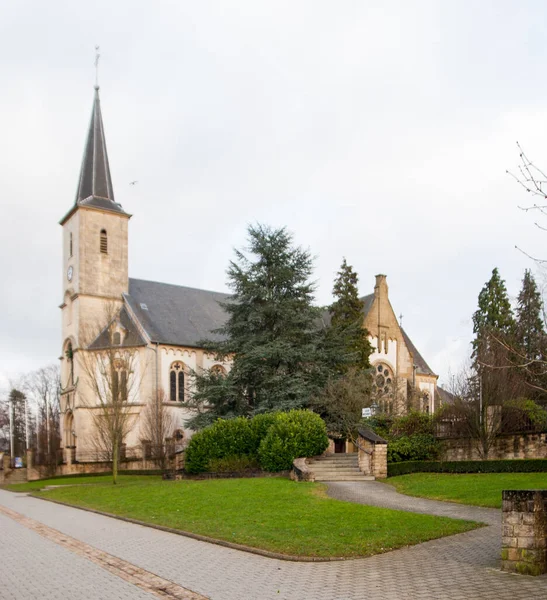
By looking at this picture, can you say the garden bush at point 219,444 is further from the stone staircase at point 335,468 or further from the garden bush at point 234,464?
the stone staircase at point 335,468

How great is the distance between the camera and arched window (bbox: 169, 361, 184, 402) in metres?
47.9

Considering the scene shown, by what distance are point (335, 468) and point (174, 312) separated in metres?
29.4

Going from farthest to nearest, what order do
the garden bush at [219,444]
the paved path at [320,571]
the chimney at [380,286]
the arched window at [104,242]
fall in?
1. the chimney at [380,286]
2. the arched window at [104,242]
3. the garden bush at [219,444]
4. the paved path at [320,571]

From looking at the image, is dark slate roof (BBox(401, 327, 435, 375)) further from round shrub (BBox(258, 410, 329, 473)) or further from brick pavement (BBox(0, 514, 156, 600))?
brick pavement (BBox(0, 514, 156, 600))

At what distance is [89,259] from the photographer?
4884 centimetres

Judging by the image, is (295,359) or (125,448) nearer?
(295,359)

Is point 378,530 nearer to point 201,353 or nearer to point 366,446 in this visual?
point 366,446

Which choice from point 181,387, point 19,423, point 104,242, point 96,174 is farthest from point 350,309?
point 19,423

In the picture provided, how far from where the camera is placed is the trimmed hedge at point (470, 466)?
19.9 meters

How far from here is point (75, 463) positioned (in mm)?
44125

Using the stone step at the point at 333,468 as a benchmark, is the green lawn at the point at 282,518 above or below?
above

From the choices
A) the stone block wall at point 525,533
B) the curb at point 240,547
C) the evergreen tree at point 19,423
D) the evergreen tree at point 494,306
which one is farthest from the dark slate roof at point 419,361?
the evergreen tree at point 19,423

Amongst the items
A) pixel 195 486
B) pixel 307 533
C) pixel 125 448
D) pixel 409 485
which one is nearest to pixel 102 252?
pixel 125 448

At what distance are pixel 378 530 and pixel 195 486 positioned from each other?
1096 cm
